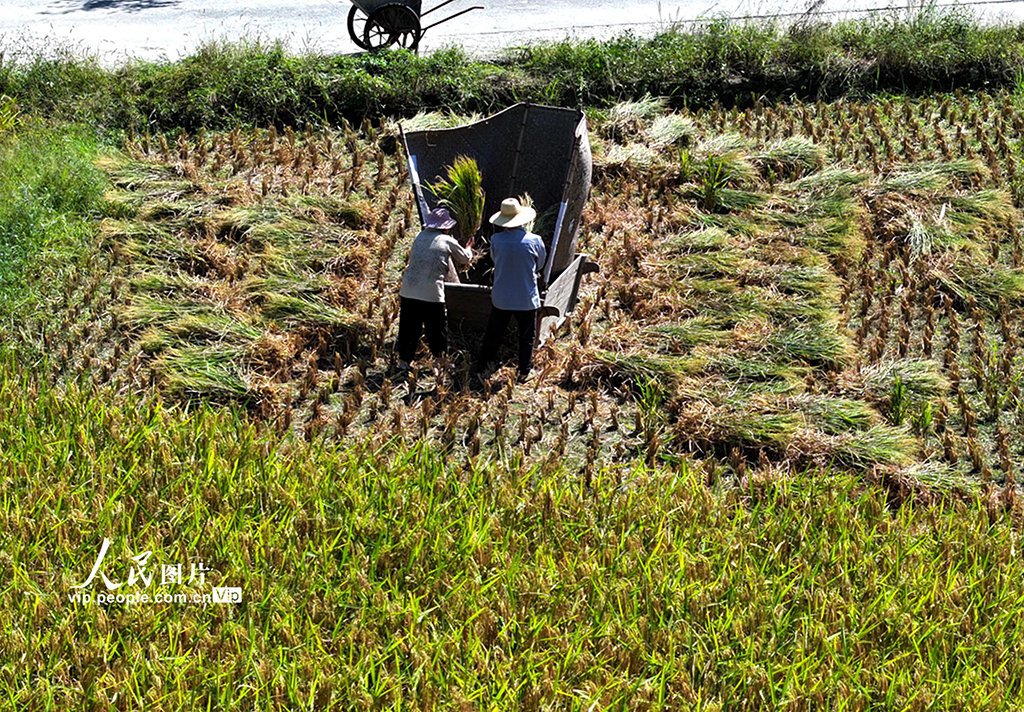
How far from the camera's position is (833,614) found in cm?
541

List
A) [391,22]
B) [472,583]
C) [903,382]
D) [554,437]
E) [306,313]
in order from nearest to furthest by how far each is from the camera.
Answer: [472,583], [554,437], [903,382], [306,313], [391,22]

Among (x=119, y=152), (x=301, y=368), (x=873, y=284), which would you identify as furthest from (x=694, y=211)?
(x=119, y=152)

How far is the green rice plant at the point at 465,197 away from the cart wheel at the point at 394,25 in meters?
4.09

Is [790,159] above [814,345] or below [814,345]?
above

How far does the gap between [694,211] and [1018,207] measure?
7.78ft

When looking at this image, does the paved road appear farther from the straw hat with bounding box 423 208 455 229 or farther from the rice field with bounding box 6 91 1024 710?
the straw hat with bounding box 423 208 455 229

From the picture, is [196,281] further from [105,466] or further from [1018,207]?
[1018,207]

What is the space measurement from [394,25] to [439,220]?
4.97 m

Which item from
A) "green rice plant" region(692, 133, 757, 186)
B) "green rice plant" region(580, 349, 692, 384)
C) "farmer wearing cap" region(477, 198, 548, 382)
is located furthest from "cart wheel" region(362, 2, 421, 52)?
"green rice plant" region(580, 349, 692, 384)

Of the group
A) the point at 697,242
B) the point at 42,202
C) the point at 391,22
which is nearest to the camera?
the point at 697,242

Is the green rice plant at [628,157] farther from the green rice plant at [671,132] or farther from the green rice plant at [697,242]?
the green rice plant at [697,242]

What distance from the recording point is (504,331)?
770cm

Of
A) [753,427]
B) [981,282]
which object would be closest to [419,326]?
[753,427]

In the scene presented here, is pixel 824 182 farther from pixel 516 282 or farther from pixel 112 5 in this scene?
pixel 112 5
